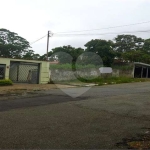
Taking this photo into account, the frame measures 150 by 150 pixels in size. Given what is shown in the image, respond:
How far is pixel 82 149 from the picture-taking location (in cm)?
446

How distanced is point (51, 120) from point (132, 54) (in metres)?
→ 33.0

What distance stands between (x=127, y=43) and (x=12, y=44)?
24.0 m

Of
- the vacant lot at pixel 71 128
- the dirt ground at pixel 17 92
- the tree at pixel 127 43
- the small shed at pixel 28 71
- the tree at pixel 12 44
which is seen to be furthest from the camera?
the tree at pixel 127 43

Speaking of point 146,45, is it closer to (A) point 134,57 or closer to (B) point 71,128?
(A) point 134,57

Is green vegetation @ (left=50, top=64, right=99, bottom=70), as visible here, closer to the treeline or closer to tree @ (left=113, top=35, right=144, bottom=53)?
the treeline

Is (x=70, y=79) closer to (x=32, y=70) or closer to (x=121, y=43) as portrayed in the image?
(x=32, y=70)

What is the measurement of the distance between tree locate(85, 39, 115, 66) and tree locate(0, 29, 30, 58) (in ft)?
45.1

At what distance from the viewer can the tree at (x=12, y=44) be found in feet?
147

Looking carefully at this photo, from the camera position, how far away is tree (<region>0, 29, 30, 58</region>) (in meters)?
44.7

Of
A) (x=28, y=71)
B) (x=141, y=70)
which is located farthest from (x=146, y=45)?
(x=28, y=71)

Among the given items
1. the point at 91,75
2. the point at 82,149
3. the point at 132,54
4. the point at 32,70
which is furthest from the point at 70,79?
the point at 82,149

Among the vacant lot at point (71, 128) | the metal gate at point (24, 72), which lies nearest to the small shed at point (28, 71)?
the metal gate at point (24, 72)

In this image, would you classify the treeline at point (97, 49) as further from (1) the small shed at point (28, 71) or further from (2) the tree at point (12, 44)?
(1) the small shed at point (28, 71)

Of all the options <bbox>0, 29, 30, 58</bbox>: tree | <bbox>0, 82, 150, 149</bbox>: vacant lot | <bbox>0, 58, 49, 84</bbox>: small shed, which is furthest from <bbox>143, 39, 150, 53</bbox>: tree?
<bbox>0, 82, 150, 149</bbox>: vacant lot
